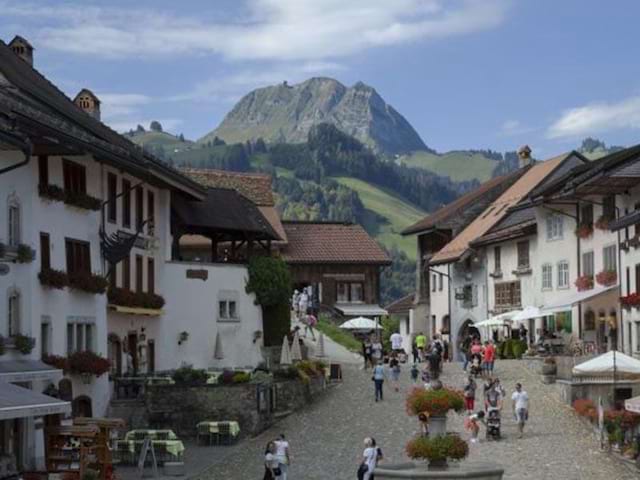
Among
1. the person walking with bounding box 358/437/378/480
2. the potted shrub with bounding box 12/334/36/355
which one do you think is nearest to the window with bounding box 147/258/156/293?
the potted shrub with bounding box 12/334/36/355

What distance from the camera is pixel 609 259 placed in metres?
56.9

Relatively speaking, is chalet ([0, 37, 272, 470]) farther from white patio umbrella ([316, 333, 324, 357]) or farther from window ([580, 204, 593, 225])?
window ([580, 204, 593, 225])

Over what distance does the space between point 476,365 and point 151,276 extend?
41.4 feet

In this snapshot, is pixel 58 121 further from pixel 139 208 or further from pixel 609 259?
pixel 609 259

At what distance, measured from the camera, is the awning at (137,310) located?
47.7m

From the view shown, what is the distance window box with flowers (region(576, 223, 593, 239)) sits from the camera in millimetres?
59375

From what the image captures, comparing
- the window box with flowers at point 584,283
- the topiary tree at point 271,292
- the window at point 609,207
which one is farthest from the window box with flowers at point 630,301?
the topiary tree at point 271,292

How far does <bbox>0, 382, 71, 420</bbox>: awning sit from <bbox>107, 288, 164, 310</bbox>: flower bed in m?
14.4

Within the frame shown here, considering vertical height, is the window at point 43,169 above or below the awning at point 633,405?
above

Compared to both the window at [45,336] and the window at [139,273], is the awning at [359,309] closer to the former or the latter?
the window at [139,273]

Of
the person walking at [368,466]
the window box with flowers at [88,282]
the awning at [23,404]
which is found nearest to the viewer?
the awning at [23,404]

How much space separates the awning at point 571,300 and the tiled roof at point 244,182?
24.3 meters

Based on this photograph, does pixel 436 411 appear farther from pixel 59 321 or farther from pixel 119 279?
pixel 119 279

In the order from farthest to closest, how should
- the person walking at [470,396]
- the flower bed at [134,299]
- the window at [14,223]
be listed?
1. the flower bed at [134,299]
2. the person walking at [470,396]
3. the window at [14,223]
